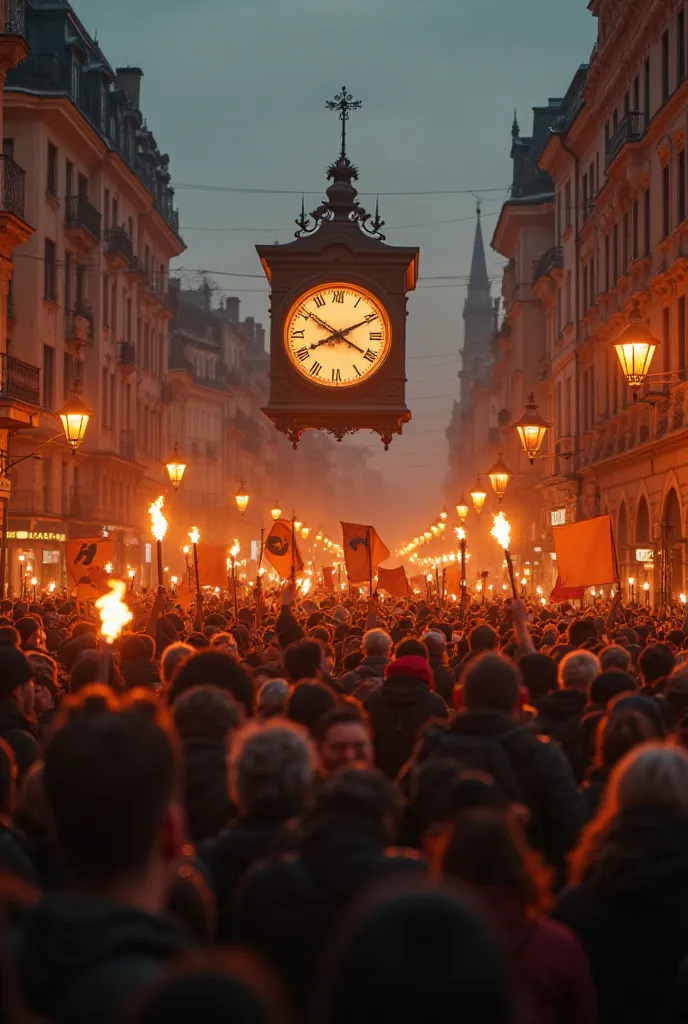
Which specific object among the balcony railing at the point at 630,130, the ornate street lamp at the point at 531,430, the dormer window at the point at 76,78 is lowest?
the ornate street lamp at the point at 531,430

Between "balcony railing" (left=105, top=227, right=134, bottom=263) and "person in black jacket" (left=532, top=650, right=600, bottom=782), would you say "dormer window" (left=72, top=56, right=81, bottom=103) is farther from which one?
"person in black jacket" (left=532, top=650, right=600, bottom=782)

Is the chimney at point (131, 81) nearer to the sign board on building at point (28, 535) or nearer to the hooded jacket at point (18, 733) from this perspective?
the sign board on building at point (28, 535)

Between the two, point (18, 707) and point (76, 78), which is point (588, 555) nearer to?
point (18, 707)

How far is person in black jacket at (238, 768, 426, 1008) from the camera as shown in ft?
13.3

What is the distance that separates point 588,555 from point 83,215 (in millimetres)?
36102

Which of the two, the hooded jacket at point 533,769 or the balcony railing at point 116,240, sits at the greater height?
the balcony railing at point 116,240

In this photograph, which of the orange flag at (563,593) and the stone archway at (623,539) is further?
the stone archway at (623,539)

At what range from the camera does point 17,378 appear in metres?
37.2

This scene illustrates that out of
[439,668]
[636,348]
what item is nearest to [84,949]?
[439,668]

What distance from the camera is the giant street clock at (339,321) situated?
33.6ft

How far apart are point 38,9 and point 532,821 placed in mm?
48506

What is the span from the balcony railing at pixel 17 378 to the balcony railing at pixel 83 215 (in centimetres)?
1396

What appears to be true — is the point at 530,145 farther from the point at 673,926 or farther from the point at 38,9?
the point at 673,926

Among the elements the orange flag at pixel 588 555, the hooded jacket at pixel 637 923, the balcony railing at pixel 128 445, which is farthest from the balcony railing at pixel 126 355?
the hooded jacket at pixel 637 923
